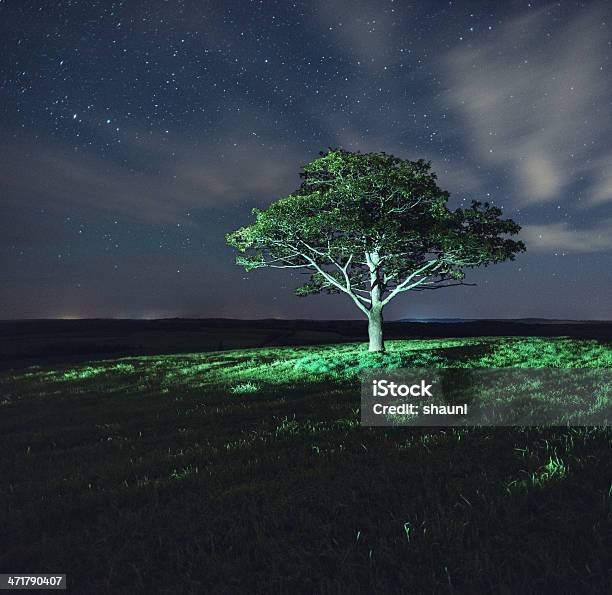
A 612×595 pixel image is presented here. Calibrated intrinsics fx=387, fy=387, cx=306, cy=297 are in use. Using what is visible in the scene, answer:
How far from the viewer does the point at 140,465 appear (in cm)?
649

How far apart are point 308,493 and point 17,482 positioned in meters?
5.18

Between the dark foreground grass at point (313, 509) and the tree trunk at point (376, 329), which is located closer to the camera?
the dark foreground grass at point (313, 509)

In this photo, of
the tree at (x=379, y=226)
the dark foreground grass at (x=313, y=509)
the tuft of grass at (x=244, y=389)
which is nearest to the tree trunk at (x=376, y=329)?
the tree at (x=379, y=226)

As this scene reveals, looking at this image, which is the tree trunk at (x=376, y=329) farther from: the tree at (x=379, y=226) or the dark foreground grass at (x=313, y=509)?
the dark foreground grass at (x=313, y=509)

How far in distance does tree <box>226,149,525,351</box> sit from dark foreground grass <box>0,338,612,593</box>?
49.9ft

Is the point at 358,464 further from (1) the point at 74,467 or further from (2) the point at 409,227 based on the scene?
(2) the point at 409,227

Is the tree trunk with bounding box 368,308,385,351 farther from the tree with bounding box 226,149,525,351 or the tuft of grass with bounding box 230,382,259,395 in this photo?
the tuft of grass with bounding box 230,382,259,395

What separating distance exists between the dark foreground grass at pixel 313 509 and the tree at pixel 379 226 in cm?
1521

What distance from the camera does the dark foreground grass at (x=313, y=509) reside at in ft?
11.0

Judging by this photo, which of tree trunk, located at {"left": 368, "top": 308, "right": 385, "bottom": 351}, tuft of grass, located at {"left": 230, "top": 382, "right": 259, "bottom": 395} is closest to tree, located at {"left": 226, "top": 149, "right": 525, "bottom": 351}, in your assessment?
tree trunk, located at {"left": 368, "top": 308, "right": 385, "bottom": 351}

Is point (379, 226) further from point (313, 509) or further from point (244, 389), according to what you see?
point (313, 509)

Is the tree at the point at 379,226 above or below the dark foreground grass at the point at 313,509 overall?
above

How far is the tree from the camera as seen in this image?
21938 mm

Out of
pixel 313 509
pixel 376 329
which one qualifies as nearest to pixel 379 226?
pixel 376 329
